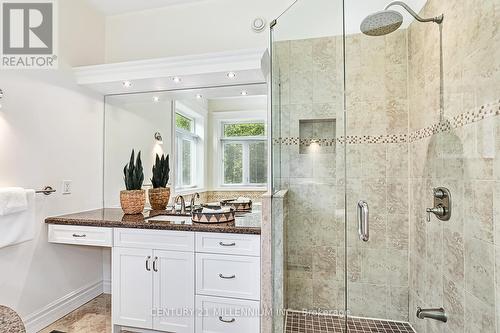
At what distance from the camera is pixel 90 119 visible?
2.63 metres

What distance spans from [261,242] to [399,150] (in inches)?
53.5

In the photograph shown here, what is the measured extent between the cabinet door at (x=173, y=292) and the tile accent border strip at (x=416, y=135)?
109 centimetres

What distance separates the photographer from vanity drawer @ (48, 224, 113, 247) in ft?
6.67

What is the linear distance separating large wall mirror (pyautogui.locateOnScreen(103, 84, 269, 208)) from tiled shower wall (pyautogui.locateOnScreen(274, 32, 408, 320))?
0.43 m

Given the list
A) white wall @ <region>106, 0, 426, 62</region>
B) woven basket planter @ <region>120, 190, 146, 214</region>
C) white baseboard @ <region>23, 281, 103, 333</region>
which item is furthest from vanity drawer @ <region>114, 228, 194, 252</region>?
white wall @ <region>106, 0, 426, 62</region>

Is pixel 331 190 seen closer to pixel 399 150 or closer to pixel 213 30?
pixel 399 150

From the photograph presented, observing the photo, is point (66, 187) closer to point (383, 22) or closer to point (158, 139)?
point (158, 139)

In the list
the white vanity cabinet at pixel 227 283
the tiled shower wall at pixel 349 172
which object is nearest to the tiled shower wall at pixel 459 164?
the tiled shower wall at pixel 349 172

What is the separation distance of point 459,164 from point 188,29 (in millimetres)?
2380

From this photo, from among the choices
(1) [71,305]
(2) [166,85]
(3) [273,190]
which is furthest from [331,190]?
(1) [71,305]

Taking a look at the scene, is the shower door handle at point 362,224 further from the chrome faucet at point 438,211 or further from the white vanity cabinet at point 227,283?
the white vanity cabinet at point 227,283

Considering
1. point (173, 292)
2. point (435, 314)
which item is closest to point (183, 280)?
point (173, 292)

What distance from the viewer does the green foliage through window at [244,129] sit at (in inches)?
95.7

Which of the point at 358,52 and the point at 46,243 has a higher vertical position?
the point at 358,52
